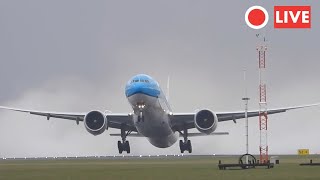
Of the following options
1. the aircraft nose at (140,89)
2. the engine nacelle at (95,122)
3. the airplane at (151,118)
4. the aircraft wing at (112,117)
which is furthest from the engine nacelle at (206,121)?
the engine nacelle at (95,122)

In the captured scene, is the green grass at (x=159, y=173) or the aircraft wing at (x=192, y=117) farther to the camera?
the aircraft wing at (x=192, y=117)

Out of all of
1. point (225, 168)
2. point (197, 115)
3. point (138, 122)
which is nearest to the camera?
point (225, 168)

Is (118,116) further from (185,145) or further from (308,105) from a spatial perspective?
(308,105)

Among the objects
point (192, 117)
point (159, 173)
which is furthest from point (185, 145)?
point (159, 173)

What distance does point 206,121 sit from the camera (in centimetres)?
8200

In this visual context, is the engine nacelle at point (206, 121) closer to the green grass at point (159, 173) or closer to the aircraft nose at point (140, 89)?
the aircraft nose at point (140, 89)

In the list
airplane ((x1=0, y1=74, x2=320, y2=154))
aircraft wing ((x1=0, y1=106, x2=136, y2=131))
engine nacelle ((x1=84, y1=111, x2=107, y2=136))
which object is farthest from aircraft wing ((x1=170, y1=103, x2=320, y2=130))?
engine nacelle ((x1=84, y1=111, x2=107, y2=136))

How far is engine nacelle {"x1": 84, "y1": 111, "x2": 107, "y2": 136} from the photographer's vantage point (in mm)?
81438

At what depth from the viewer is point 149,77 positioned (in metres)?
80.5

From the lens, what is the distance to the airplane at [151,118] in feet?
254

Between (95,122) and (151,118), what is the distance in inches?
294

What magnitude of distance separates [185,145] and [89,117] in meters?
13.2

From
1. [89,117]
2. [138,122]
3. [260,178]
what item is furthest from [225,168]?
[89,117]

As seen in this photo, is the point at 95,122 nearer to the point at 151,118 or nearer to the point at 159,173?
the point at 151,118
